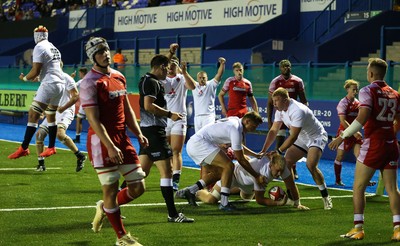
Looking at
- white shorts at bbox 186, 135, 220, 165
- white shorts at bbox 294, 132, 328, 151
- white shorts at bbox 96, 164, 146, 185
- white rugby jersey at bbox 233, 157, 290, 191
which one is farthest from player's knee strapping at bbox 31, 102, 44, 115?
white shorts at bbox 96, 164, 146, 185

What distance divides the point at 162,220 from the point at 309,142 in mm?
2928

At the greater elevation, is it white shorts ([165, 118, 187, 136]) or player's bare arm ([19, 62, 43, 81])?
player's bare arm ([19, 62, 43, 81])

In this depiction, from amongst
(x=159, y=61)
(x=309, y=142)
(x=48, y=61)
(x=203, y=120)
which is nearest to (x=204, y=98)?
(x=203, y=120)

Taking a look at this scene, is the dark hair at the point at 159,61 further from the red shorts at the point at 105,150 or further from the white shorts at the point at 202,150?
the red shorts at the point at 105,150

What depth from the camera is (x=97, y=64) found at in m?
8.45

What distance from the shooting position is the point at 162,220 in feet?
34.5

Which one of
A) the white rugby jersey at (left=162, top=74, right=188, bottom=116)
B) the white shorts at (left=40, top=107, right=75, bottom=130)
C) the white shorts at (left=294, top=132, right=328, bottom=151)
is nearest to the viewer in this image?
the white shorts at (left=294, top=132, right=328, bottom=151)

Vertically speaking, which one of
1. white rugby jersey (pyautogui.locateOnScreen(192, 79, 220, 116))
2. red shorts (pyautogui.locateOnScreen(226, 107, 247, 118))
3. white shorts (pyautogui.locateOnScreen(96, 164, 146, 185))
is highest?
white rugby jersey (pyautogui.locateOnScreen(192, 79, 220, 116))

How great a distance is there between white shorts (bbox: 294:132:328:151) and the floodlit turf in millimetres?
865

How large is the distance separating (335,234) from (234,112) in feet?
28.9

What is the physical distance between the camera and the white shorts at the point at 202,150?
11773mm

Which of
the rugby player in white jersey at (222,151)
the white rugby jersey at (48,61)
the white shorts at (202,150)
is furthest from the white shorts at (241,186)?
the white rugby jersey at (48,61)

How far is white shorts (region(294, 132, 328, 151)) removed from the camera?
12289 mm

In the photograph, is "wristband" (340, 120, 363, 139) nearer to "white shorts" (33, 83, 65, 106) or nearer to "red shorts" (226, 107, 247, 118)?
"white shorts" (33, 83, 65, 106)
